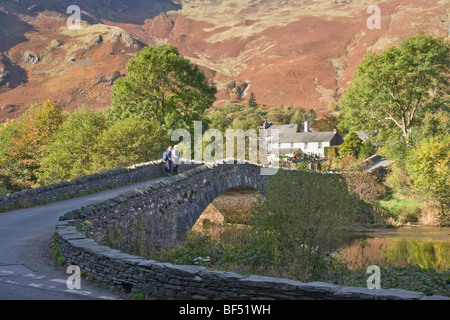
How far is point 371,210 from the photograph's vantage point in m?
31.4

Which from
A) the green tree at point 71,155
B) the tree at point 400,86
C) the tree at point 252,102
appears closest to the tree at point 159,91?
the green tree at point 71,155

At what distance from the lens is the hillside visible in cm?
11088

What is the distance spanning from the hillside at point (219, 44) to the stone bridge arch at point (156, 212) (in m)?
87.0

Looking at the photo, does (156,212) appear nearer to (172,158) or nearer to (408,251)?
(172,158)

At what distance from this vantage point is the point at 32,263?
27.7ft

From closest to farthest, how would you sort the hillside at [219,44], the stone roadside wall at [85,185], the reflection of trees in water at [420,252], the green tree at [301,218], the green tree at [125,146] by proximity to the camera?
the green tree at [301,218] → the stone roadside wall at [85,185] → the reflection of trees in water at [420,252] → the green tree at [125,146] → the hillside at [219,44]

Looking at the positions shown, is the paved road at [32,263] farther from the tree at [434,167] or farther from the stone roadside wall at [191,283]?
the tree at [434,167]

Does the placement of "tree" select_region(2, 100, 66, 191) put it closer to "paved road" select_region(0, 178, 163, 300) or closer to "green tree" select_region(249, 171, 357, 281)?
"paved road" select_region(0, 178, 163, 300)

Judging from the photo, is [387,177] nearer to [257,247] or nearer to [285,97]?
[257,247]

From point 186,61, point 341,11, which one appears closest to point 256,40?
point 341,11

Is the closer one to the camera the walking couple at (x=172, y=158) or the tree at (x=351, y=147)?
the walking couple at (x=172, y=158)

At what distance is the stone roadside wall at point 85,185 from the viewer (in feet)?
51.4

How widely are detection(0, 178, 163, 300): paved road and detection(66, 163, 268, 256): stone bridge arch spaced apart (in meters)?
1.25

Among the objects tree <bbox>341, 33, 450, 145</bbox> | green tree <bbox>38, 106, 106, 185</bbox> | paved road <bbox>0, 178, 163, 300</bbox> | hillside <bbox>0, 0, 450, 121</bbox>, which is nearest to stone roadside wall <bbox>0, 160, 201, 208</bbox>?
paved road <bbox>0, 178, 163, 300</bbox>
